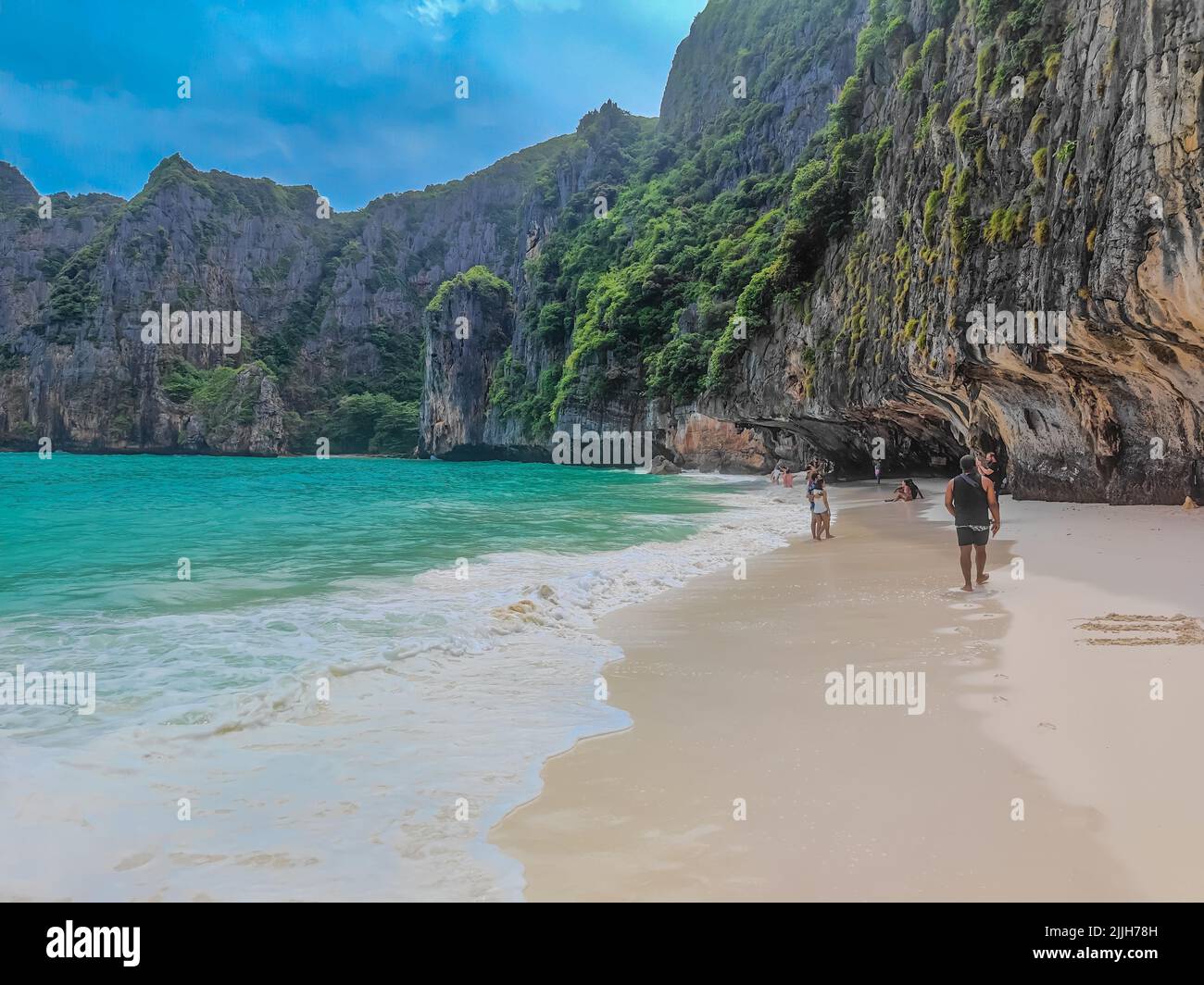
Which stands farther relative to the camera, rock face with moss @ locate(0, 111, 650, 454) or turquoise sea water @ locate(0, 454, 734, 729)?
rock face with moss @ locate(0, 111, 650, 454)

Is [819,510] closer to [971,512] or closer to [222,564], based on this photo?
[971,512]

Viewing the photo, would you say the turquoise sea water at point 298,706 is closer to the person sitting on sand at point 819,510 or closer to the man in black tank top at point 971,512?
the person sitting on sand at point 819,510

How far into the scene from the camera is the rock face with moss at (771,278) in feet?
40.9

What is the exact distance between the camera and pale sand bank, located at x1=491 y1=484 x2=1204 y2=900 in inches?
106

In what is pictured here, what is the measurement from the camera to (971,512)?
8.63 m

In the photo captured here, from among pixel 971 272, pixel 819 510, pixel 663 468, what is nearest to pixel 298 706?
pixel 819 510

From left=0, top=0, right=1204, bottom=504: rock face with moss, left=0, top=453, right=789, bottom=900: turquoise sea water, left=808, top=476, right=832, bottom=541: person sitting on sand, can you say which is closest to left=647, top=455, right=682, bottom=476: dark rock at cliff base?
left=0, top=0, right=1204, bottom=504: rock face with moss

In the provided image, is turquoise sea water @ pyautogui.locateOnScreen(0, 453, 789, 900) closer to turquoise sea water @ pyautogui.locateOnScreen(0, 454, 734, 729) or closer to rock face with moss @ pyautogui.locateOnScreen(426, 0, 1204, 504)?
turquoise sea water @ pyautogui.locateOnScreen(0, 454, 734, 729)

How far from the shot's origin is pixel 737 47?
71.6 meters

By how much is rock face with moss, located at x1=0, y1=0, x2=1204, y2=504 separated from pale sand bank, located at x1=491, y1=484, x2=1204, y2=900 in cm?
781

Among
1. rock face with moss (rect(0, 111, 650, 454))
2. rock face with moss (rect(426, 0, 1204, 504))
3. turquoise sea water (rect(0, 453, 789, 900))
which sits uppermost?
rock face with moss (rect(0, 111, 650, 454))

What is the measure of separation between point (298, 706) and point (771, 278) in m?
33.7
